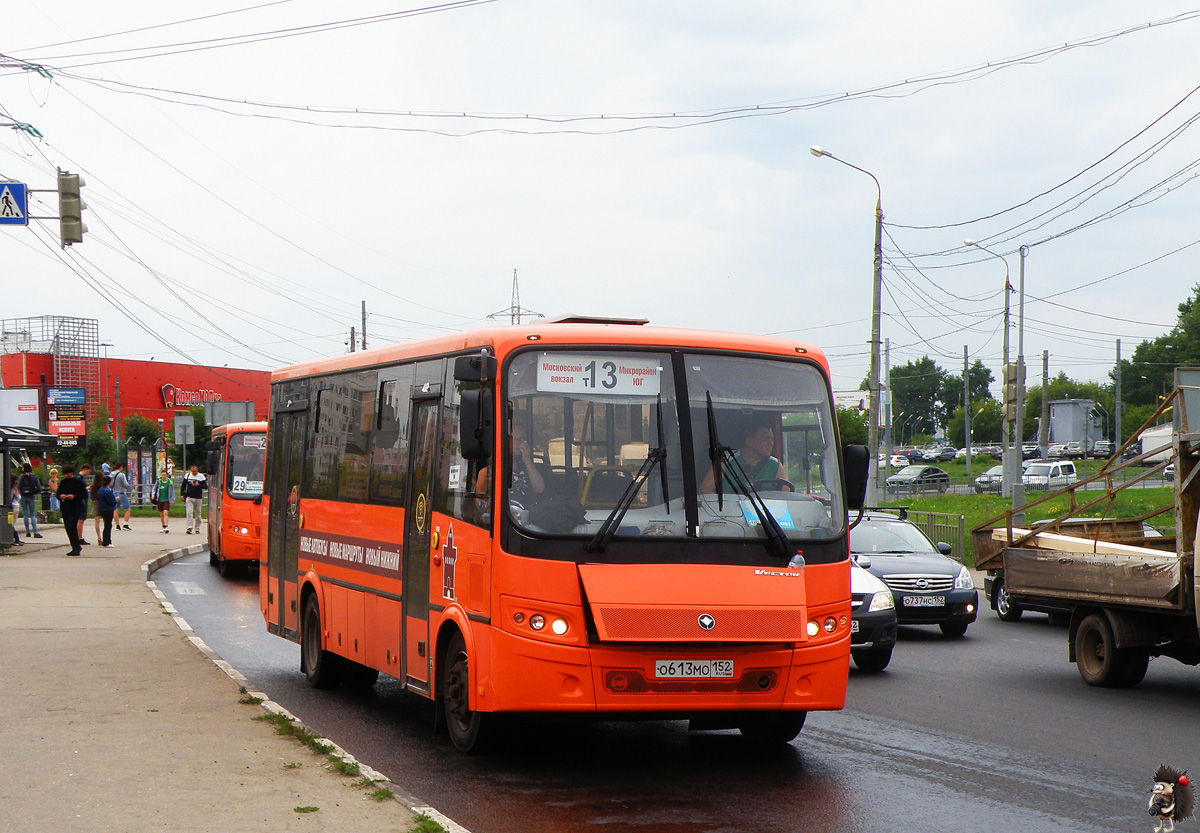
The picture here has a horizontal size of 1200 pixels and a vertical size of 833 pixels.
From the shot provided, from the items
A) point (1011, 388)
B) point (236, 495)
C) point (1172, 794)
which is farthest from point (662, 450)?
point (1011, 388)

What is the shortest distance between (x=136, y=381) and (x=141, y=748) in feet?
307

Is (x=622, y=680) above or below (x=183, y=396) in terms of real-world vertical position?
below

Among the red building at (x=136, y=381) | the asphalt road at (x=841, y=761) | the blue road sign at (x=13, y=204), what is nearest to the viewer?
the asphalt road at (x=841, y=761)

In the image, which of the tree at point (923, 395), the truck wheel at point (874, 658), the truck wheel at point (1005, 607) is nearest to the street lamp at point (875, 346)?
the truck wheel at point (1005, 607)

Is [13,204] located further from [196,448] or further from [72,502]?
[196,448]

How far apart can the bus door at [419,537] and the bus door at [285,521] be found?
3273 millimetres

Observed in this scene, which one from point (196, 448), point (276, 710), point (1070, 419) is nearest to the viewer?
point (276, 710)

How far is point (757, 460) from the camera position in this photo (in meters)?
8.25

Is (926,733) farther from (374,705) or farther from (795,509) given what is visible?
(374,705)

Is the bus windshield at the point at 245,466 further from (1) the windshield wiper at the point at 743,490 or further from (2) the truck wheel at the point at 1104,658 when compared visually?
(1) the windshield wiper at the point at 743,490

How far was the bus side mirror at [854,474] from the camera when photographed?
8.60 metres

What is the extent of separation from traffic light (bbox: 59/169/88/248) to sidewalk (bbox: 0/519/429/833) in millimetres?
5475

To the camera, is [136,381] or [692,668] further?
[136,381]

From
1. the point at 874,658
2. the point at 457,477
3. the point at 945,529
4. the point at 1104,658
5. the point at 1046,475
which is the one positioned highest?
the point at 457,477
